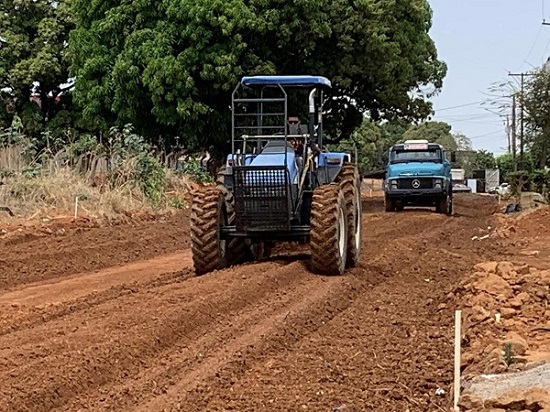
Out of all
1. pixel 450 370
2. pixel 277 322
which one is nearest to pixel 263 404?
pixel 450 370

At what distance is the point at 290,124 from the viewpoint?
47.0 feet

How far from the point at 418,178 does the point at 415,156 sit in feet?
4.05

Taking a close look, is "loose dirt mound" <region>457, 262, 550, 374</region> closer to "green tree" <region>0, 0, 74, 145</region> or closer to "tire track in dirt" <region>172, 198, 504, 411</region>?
"tire track in dirt" <region>172, 198, 504, 411</region>

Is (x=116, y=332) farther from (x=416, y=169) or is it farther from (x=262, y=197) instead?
(x=416, y=169)

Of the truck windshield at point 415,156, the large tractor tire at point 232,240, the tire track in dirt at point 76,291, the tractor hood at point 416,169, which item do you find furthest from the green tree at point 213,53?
the large tractor tire at point 232,240

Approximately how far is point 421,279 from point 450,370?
231 inches

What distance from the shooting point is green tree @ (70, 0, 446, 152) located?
95.9ft

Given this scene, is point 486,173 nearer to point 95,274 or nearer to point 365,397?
point 95,274

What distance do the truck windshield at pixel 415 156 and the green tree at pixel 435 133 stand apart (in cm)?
7180

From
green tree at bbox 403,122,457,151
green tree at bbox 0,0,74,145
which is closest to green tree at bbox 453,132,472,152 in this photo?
green tree at bbox 403,122,457,151

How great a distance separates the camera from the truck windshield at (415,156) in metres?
29.8

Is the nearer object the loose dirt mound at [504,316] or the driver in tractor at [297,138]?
the loose dirt mound at [504,316]

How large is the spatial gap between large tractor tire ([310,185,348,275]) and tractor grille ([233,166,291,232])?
0.45m

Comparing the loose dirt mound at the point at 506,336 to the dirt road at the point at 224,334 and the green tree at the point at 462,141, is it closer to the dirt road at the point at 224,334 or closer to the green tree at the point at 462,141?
the dirt road at the point at 224,334
